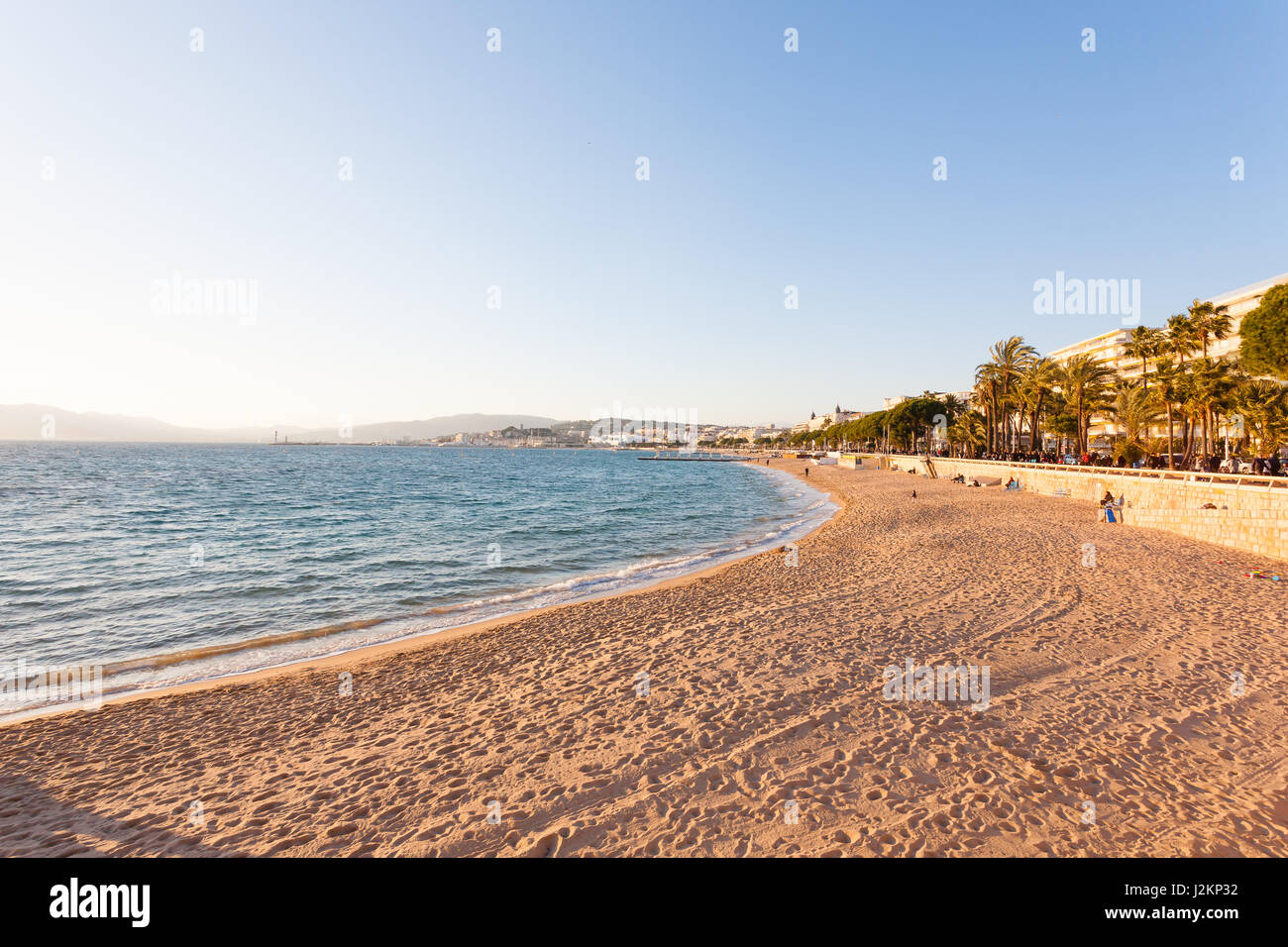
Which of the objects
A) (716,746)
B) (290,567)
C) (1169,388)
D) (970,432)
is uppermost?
(1169,388)

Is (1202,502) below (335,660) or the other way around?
the other way around

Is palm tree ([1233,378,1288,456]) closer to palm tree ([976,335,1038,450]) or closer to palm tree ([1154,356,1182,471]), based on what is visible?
palm tree ([1154,356,1182,471])

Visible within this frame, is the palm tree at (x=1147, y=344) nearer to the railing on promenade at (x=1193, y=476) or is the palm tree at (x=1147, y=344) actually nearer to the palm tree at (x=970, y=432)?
the railing on promenade at (x=1193, y=476)

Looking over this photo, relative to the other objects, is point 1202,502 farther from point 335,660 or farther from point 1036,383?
point 1036,383

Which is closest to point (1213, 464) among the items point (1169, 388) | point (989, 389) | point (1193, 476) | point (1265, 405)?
point (1265, 405)

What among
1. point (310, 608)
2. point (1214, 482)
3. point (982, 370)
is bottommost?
point (310, 608)

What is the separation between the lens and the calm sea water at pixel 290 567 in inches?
459

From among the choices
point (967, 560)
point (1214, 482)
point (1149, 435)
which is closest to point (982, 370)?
point (1149, 435)

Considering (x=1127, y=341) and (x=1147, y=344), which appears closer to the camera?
(x=1147, y=344)

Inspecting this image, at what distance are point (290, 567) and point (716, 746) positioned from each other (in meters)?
17.8

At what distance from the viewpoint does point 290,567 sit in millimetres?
18703
